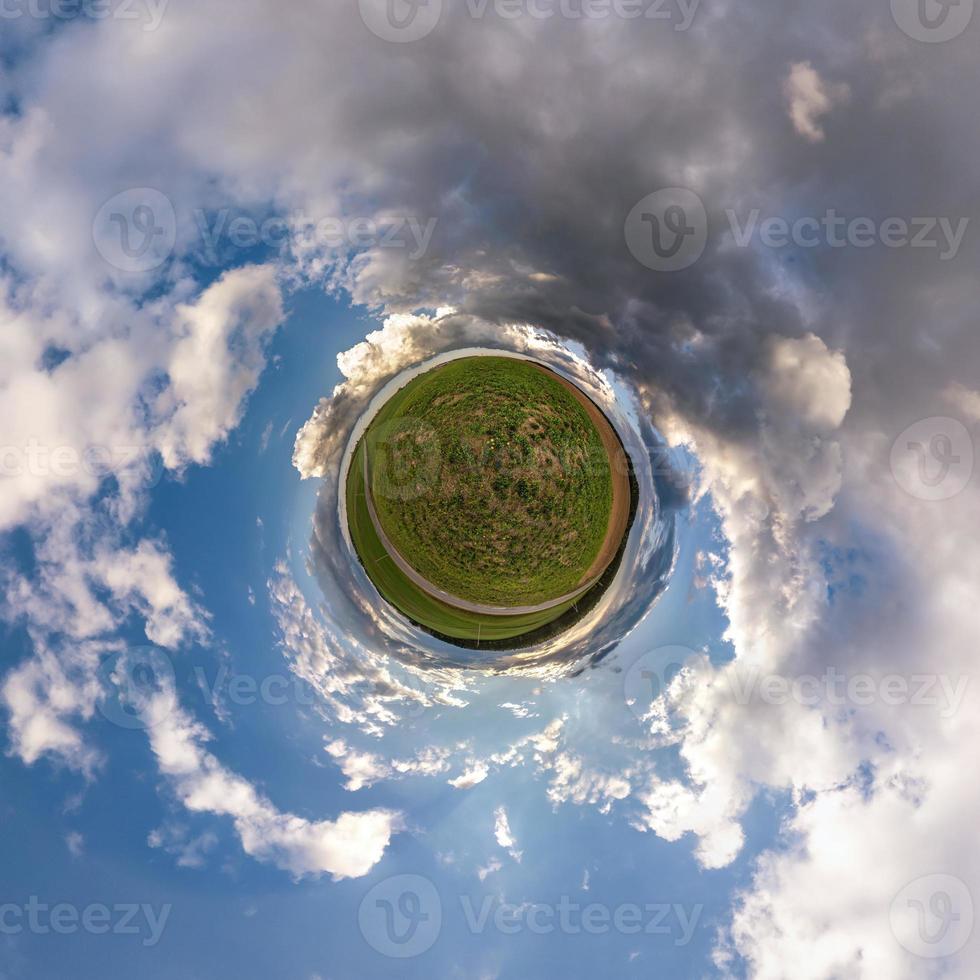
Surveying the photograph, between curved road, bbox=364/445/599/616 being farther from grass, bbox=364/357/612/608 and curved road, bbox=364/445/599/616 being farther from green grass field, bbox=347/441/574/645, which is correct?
grass, bbox=364/357/612/608

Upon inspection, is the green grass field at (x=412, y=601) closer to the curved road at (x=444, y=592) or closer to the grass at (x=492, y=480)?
the curved road at (x=444, y=592)

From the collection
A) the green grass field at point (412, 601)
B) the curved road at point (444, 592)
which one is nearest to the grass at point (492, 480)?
the curved road at point (444, 592)

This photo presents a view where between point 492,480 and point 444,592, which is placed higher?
point 492,480

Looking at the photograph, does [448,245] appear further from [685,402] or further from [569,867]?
[569,867]

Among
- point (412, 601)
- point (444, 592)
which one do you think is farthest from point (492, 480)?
point (412, 601)

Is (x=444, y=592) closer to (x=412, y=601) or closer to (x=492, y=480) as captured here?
(x=412, y=601)

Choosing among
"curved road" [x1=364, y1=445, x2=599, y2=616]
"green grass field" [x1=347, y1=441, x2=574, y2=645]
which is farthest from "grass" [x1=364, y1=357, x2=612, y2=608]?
"green grass field" [x1=347, y1=441, x2=574, y2=645]
